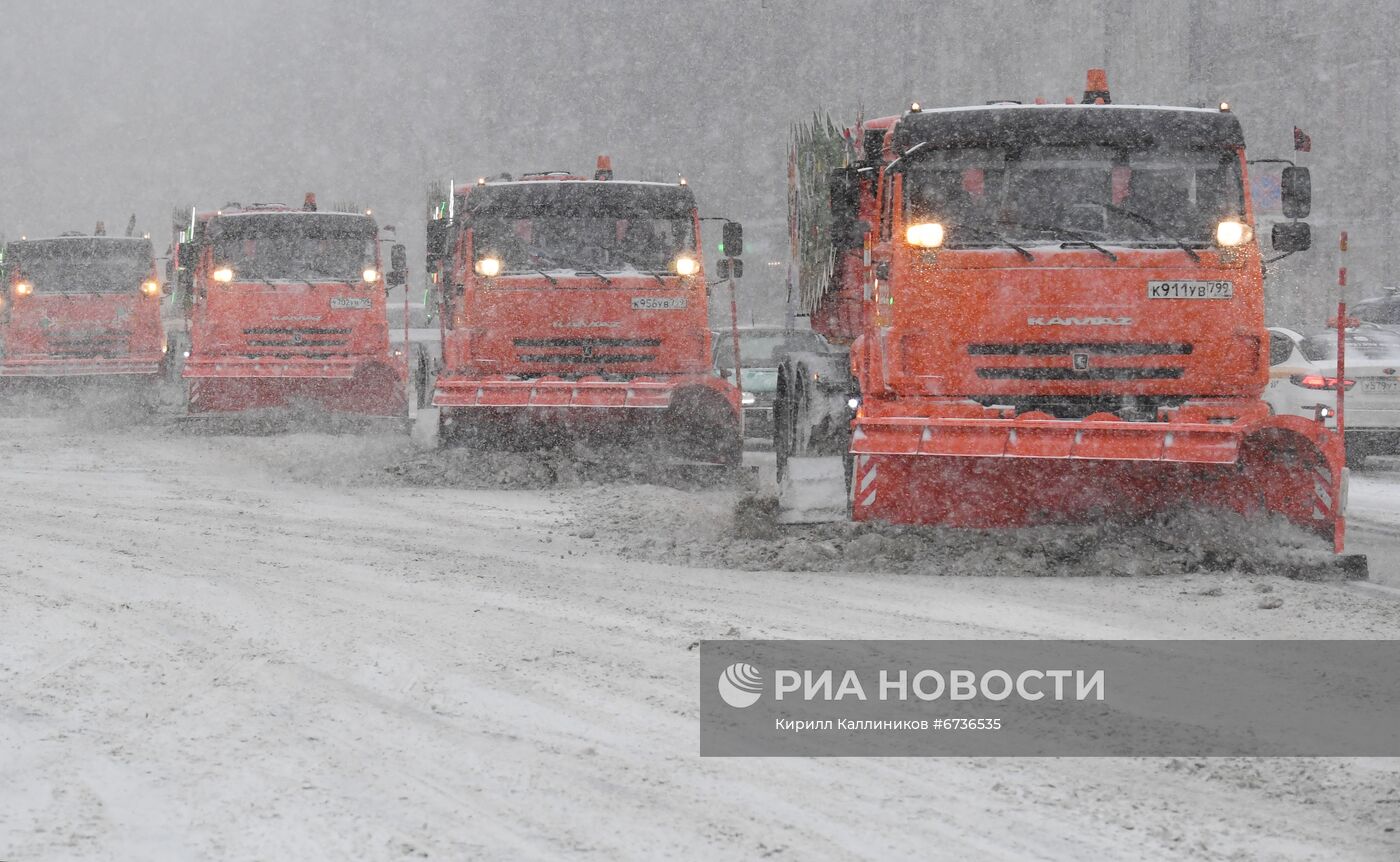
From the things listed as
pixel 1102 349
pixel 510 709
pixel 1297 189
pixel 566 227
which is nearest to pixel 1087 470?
pixel 1102 349

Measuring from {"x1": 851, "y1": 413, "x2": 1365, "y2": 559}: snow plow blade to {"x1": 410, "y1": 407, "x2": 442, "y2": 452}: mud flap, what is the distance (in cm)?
651

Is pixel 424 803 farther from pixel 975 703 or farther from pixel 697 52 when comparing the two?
pixel 697 52

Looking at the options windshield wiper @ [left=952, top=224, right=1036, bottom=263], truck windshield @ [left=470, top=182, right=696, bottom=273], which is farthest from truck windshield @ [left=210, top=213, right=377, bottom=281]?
windshield wiper @ [left=952, top=224, right=1036, bottom=263]

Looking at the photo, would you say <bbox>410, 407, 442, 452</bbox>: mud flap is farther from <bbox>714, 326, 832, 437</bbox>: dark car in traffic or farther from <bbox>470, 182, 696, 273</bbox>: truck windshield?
<bbox>714, 326, 832, 437</bbox>: dark car in traffic

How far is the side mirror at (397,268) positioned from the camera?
2021 cm

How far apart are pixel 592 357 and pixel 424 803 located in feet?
34.7

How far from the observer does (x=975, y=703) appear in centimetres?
595

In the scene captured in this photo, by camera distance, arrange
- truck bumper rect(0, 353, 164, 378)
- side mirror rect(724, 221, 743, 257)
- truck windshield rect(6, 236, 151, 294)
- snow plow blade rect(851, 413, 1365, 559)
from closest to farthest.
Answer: snow plow blade rect(851, 413, 1365, 559) < side mirror rect(724, 221, 743, 257) < truck bumper rect(0, 353, 164, 378) < truck windshield rect(6, 236, 151, 294)

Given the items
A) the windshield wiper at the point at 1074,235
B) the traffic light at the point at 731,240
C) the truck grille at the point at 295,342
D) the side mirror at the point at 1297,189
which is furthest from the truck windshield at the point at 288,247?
the side mirror at the point at 1297,189

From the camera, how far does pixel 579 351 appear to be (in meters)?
15.1

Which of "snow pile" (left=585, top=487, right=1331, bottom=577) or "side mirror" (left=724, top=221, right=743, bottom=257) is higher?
"side mirror" (left=724, top=221, right=743, bottom=257)

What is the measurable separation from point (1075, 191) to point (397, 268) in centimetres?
1207

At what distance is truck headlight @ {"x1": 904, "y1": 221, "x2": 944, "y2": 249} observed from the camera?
9.89m

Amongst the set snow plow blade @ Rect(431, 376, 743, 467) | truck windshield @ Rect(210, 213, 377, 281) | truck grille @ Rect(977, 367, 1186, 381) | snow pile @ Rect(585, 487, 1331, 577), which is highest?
truck windshield @ Rect(210, 213, 377, 281)
